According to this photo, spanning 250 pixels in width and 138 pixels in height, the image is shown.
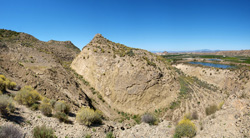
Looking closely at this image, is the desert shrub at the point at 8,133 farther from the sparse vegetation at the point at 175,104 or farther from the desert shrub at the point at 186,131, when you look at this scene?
the sparse vegetation at the point at 175,104

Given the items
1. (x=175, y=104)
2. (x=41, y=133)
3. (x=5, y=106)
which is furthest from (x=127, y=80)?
(x=5, y=106)

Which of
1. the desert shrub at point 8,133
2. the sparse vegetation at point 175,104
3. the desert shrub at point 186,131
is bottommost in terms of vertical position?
the sparse vegetation at point 175,104

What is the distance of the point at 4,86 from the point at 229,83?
38934 millimetres

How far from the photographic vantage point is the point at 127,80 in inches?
738

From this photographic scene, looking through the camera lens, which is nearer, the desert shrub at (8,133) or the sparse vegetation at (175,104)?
the desert shrub at (8,133)

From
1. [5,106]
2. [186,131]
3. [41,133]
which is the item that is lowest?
[186,131]

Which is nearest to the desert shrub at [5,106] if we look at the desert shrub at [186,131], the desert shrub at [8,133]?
the desert shrub at [8,133]

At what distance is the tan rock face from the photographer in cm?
1766

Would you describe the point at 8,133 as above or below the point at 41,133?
above

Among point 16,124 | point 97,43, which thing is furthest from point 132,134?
point 97,43

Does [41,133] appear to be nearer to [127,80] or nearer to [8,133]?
[8,133]

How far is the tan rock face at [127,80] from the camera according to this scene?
57.9 ft

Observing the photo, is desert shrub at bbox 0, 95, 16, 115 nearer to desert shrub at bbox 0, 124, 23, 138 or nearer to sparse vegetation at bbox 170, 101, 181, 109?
desert shrub at bbox 0, 124, 23, 138

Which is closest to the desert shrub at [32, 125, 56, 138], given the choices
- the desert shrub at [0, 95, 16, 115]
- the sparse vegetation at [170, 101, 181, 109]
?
the desert shrub at [0, 95, 16, 115]
